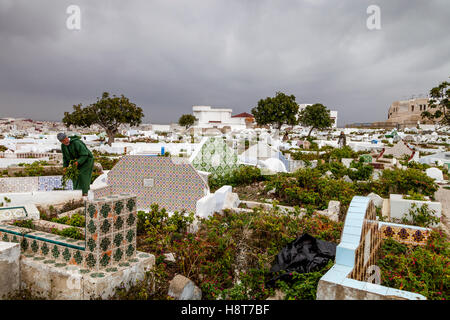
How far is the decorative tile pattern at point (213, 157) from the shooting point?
29.8 ft

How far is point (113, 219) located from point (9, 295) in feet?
4.35

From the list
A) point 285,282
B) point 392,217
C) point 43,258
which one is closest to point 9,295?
point 43,258

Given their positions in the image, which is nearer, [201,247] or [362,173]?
[201,247]

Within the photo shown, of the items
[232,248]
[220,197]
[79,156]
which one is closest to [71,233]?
[232,248]

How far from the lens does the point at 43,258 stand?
10.8ft

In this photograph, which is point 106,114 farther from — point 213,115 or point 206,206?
point 213,115

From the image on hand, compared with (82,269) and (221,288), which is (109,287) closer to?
(82,269)

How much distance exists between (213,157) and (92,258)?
21.2 feet

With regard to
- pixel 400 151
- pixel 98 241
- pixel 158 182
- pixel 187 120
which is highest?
pixel 187 120

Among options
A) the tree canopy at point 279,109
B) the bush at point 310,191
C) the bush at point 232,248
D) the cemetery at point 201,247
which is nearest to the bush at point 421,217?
the cemetery at point 201,247

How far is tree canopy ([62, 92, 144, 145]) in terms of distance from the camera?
26.3m

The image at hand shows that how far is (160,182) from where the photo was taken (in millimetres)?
6262

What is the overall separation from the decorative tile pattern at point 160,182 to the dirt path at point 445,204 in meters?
4.88

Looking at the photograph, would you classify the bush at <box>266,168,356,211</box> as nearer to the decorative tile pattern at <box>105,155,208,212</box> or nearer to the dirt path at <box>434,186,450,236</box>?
the dirt path at <box>434,186,450,236</box>
